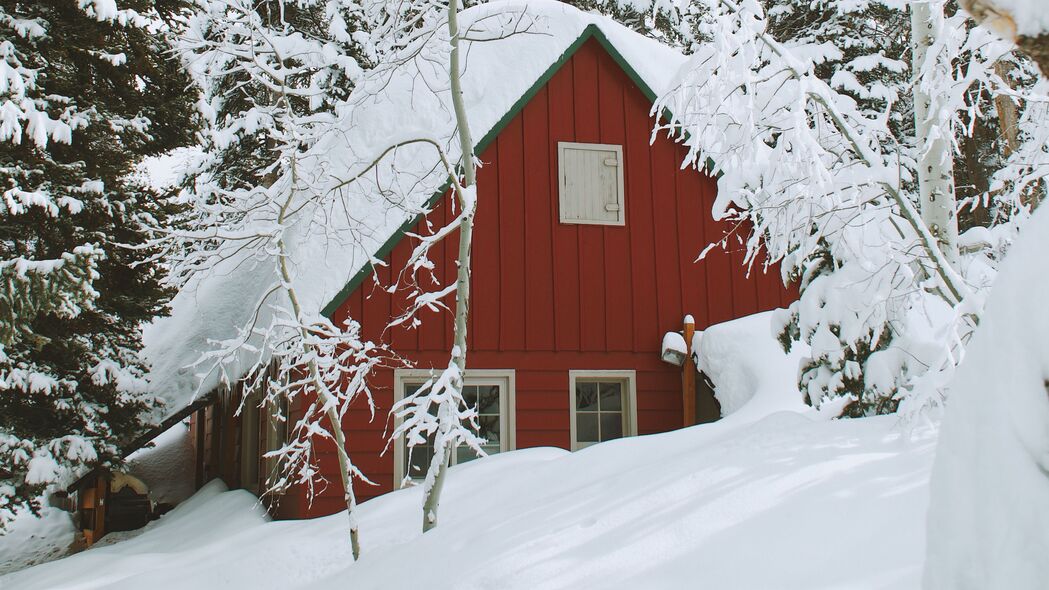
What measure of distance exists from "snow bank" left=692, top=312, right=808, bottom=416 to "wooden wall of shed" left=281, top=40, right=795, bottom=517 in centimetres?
91

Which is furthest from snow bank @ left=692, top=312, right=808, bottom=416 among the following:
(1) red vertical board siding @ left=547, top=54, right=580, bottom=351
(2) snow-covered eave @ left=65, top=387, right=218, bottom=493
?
(2) snow-covered eave @ left=65, top=387, right=218, bottom=493

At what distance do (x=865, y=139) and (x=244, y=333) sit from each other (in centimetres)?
489

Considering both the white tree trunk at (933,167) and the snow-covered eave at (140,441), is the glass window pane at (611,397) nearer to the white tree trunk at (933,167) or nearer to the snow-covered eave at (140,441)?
the white tree trunk at (933,167)

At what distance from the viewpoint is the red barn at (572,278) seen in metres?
10.6

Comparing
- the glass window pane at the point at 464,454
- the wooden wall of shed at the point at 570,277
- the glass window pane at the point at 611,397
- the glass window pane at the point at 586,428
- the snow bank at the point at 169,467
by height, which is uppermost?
the wooden wall of shed at the point at 570,277

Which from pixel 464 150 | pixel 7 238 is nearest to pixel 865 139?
pixel 464 150

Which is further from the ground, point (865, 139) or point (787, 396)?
point (865, 139)

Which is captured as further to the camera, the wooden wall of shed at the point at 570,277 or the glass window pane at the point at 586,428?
the glass window pane at the point at 586,428

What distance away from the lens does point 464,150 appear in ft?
23.6

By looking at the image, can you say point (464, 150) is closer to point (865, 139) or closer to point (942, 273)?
point (865, 139)

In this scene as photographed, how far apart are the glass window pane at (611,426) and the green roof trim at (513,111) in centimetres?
344

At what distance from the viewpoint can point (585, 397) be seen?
1120 cm

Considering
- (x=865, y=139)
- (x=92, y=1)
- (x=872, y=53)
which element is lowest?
(x=865, y=139)

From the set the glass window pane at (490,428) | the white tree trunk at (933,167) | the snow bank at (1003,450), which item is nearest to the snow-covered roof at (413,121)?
the glass window pane at (490,428)
